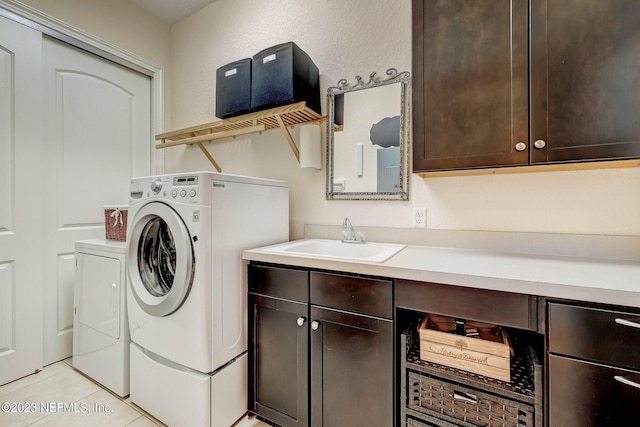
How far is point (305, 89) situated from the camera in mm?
1792

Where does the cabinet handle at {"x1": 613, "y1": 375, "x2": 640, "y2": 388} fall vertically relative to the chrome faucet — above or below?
below

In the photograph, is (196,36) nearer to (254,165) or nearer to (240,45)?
(240,45)

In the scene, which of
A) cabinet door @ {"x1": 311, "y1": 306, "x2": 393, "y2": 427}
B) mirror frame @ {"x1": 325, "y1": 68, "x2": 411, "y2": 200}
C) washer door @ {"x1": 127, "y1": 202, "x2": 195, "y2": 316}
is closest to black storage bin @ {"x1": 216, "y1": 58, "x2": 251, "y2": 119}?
mirror frame @ {"x1": 325, "y1": 68, "x2": 411, "y2": 200}

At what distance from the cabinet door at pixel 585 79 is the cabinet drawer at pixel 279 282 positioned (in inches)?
43.9

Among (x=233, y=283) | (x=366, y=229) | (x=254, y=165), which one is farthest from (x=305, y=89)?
(x=233, y=283)

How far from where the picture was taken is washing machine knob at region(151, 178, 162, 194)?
57.7 inches

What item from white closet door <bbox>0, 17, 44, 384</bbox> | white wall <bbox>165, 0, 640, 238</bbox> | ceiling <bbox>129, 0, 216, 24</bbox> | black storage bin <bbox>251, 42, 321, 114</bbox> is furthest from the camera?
ceiling <bbox>129, 0, 216, 24</bbox>

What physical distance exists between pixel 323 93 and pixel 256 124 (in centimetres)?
52

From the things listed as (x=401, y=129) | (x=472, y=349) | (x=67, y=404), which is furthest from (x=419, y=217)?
(x=67, y=404)

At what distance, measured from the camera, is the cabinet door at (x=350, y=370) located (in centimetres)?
114

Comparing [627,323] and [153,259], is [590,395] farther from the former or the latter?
[153,259]

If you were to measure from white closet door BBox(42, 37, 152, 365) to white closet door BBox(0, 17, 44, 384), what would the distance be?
6 cm

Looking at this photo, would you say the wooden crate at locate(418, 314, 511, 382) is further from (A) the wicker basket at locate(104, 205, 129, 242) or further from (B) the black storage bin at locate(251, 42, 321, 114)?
(A) the wicker basket at locate(104, 205, 129, 242)

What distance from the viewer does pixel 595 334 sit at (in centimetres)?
84
